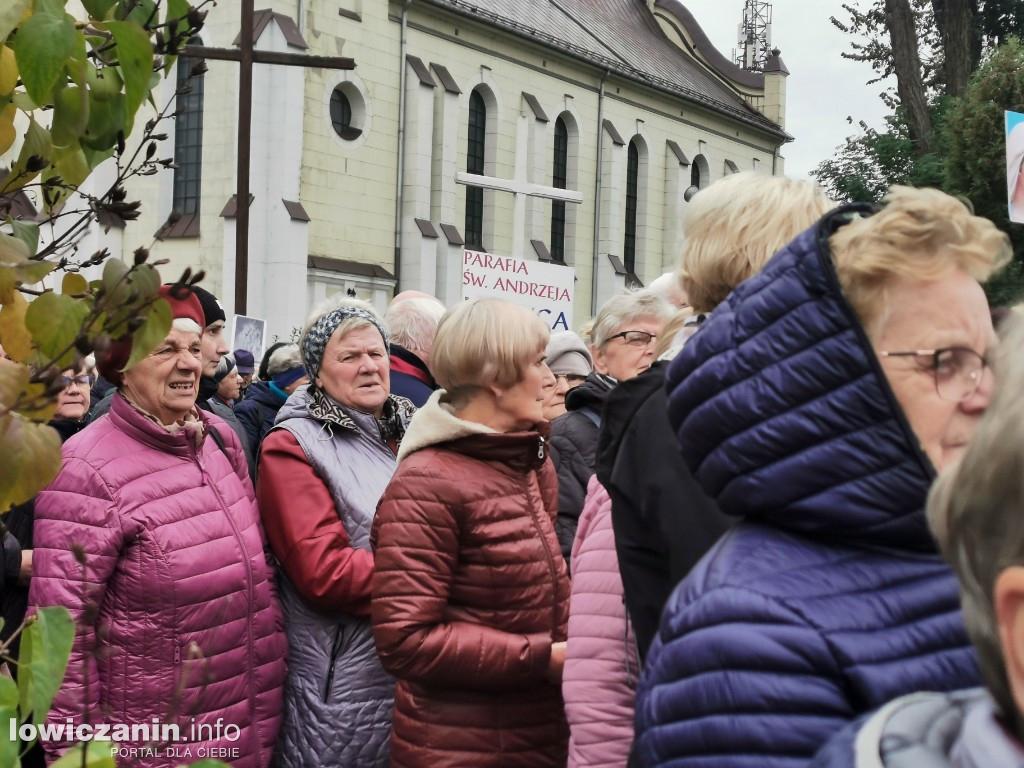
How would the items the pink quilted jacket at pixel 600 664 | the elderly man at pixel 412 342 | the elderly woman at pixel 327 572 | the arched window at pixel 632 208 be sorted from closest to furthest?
the pink quilted jacket at pixel 600 664, the elderly woman at pixel 327 572, the elderly man at pixel 412 342, the arched window at pixel 632 208

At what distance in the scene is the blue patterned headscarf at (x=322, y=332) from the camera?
4492mm

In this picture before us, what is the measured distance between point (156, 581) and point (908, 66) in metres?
25.2

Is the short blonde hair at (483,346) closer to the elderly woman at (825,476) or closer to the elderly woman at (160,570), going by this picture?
the elderly woman at (160,570)

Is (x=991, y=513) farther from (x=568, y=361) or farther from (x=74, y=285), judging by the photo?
(x=568, y=361)

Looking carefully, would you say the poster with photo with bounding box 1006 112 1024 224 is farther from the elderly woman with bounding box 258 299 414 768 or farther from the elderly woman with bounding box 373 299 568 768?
the elderly woman with bounding box 373 299 568 768

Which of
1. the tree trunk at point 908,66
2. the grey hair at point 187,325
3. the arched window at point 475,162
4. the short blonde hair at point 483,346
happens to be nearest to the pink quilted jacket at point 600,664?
the short blonde hair at point 483,346

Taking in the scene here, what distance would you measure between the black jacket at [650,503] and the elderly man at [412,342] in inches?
116

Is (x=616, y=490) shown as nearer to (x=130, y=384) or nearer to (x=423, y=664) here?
(x=423, y=664)

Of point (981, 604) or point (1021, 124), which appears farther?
point (1021, 124)

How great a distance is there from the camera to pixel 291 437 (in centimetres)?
413

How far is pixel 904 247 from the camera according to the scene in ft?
5.53

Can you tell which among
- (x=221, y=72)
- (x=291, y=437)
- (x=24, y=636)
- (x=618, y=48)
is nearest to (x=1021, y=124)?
(x=291, y=437)

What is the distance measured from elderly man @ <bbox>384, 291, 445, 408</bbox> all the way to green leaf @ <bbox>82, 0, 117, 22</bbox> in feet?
12.5

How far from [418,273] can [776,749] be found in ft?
99.8
